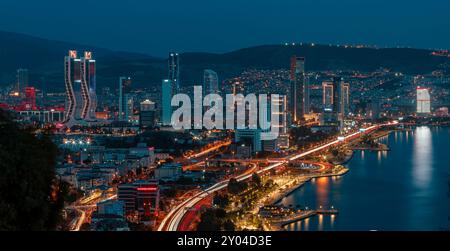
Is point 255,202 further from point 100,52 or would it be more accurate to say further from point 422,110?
point 100,52

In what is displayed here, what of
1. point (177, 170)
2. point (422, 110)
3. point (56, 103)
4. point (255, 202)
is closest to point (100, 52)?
point (56, 103)

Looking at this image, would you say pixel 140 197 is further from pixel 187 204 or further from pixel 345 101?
pixel 345 101

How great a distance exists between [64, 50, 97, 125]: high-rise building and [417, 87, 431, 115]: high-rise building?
11568mm

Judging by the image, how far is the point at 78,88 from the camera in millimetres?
15844

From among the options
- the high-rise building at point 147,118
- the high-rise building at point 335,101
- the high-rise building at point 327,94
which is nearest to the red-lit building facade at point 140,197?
the high-rise building at point 147,118

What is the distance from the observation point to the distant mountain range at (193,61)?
23719mm

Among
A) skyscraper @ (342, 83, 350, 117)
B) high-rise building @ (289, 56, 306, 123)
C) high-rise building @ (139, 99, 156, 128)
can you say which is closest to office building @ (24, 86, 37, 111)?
high-rise building @ (139, 99, 156, 128)

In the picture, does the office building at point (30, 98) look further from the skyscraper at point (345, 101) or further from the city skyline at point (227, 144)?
the skyscraper at point (345, 101)

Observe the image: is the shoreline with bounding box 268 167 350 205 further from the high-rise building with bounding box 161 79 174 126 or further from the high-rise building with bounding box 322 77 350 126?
the high-rise building with bounding box 322 77 350 126

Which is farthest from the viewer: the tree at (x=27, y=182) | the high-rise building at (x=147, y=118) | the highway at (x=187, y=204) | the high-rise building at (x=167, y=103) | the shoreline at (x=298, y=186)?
the high-rise building at (x=167, y=103)

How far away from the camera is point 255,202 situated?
→ 22.0ft

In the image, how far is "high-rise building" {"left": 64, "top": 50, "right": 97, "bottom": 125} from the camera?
15.8 meters

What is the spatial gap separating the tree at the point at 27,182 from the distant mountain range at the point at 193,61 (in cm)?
2019

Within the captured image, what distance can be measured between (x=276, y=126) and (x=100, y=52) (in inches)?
698
